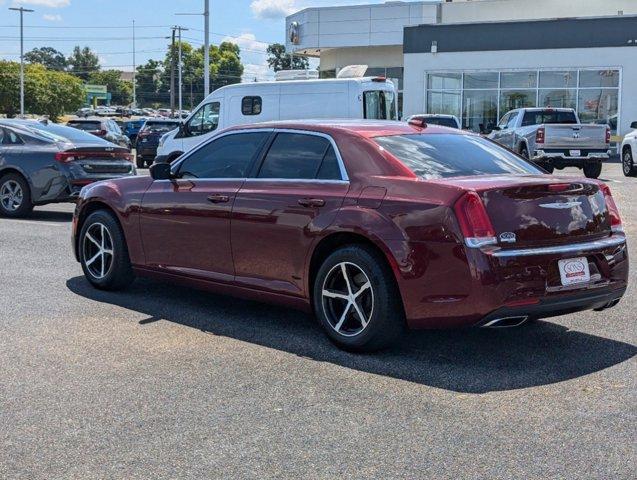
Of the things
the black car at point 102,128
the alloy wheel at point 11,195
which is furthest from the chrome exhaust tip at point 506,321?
the black car at point 102,128

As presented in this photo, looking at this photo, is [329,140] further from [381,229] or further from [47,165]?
[47,165]

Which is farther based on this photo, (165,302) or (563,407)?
(165,302)

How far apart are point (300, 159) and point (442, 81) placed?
113 ft

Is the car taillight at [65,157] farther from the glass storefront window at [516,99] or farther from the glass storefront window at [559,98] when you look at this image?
the glass storefront window at [516,99]

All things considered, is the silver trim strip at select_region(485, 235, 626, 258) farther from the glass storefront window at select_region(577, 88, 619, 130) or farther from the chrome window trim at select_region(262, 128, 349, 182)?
the glass storefront window at select_region(577, 88, 619, 130)

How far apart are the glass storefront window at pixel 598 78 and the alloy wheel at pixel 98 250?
32370mm

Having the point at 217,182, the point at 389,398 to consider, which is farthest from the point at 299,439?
the point at 217,182

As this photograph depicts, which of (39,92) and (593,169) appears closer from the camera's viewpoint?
(593,169)

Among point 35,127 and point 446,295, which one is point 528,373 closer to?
point 446,295

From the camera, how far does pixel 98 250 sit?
830 cm

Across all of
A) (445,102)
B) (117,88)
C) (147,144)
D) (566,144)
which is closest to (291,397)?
(566,144)

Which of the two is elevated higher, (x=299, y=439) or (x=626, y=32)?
(x=626, y=32)

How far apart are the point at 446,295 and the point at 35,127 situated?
10.2 meters

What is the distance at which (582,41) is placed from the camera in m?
37.0
